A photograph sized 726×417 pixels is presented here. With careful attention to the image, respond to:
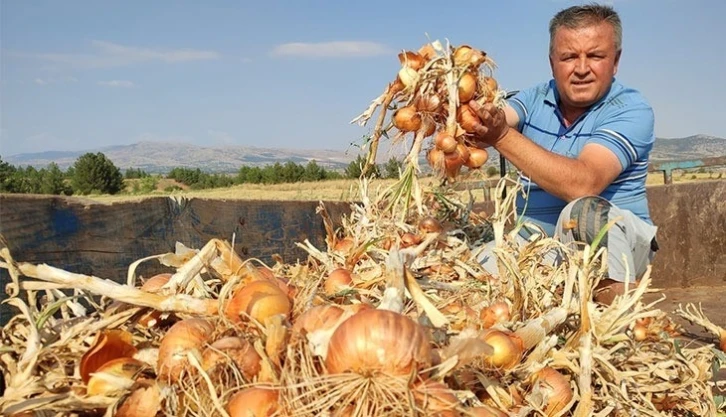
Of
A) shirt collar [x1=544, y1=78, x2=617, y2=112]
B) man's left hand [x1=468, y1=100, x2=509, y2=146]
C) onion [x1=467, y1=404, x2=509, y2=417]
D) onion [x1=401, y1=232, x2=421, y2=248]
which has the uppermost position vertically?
shirt collar [x1=544, y1=78, x2=617, y2=112]

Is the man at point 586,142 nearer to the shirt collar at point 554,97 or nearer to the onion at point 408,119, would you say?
the shirt collar at point 554,97

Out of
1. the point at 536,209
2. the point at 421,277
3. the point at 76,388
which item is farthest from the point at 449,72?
the point at 76,388

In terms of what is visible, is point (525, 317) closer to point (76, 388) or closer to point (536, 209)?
point (76, 388)

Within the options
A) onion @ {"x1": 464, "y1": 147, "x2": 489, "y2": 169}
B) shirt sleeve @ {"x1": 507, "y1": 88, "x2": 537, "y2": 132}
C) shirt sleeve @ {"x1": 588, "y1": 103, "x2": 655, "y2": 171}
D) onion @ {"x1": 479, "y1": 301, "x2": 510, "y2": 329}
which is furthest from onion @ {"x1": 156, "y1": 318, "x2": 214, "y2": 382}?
shirt sleeve @ {"x1": 507, "y1": 88, "x2": 537, "y2": 132}

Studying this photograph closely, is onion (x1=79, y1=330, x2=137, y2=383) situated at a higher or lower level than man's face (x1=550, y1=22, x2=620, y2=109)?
lower

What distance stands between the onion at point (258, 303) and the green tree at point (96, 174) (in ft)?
141

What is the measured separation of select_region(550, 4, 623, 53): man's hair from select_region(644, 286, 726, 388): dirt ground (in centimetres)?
163

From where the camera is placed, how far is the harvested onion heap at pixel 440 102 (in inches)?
97.3

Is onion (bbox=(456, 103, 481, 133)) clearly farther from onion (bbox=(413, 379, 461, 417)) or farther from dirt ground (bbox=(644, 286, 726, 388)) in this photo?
dirt ground (bbox=(644, 286, 726, 388))

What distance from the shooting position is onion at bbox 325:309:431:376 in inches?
37.6

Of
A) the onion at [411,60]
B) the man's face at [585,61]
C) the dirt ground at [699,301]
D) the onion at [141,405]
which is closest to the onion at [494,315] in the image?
the onion at [141,405]

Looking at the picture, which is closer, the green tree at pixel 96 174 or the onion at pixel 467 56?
the onion at pixel 467 56

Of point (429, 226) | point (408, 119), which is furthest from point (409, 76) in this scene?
point (429, 226)

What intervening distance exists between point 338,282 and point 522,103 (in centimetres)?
192
